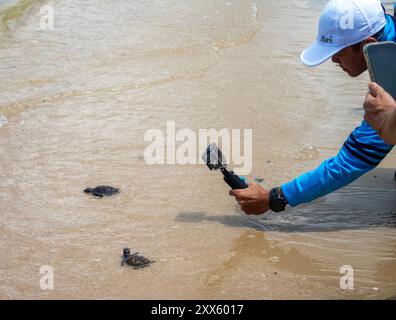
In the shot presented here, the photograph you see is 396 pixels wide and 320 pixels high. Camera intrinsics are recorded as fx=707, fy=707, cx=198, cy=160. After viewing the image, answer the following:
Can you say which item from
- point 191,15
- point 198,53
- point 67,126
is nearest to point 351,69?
point 67,126

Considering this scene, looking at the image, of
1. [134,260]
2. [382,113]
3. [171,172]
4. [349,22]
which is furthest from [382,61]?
[171,172]

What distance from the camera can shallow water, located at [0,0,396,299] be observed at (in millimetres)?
3326

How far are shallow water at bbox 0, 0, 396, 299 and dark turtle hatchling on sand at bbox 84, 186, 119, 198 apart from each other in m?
0.06

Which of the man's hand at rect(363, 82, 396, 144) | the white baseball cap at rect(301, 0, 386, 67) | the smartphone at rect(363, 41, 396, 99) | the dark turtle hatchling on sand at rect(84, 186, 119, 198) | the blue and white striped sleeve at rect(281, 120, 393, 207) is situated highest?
the white baseball cap at rect(301, 0, 386, 67)

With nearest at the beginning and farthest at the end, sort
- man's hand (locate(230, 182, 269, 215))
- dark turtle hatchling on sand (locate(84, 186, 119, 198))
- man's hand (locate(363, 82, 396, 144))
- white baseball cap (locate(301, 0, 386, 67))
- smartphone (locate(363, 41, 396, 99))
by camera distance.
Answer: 1. man's hand (locate(363, 82, 396, 144))
2. smartphone (locate(363, 41, 396, 99))
3. white baseball cap (locate(301, 0, 386, 67))
4. man's hand (locate(230, 182, 269, 215))
5. dark turtle hatchling on sand (locate(84, 186, 119, 198))

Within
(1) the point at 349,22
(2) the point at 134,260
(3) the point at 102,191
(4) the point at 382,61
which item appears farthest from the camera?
(3) the point at 102,191

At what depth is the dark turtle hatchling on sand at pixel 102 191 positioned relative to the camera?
161 inches

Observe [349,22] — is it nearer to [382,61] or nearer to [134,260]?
[382,61]

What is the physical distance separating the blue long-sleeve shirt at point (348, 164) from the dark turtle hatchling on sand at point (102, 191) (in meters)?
1.08

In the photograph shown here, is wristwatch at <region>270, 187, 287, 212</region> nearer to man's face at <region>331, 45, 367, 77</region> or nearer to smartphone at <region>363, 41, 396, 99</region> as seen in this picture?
man's face at <region>331, 45, 367, 77</region>

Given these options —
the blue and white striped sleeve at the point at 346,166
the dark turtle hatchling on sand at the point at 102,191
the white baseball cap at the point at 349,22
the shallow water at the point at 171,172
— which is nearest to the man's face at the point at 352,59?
the white baseball cap at the point at 349,22

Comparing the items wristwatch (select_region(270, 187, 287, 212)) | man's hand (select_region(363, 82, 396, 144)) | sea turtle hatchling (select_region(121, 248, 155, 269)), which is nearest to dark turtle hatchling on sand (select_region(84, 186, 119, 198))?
sea turtle hatchling (select_region(121, 248, 155, 269))

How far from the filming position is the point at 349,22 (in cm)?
325

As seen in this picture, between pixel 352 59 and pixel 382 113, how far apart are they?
828 millimetres
